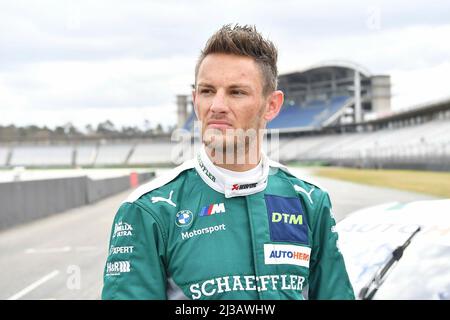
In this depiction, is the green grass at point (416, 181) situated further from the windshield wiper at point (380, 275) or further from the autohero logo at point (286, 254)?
the autohero logo at point (286, 254)

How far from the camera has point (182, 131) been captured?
239cm

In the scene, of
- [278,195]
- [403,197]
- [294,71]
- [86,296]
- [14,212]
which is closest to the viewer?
[278,195]

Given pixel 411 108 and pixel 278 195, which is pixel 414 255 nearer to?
pixel 278 195

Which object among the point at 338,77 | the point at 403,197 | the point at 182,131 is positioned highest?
the point at 338,77

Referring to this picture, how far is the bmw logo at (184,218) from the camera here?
1.81 m

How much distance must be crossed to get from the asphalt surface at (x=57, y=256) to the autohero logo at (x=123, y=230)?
299 centimetres

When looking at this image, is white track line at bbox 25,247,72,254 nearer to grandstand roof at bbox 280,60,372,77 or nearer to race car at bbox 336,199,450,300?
race car at bbox 336,199,450,300

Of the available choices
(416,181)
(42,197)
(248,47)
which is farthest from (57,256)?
(416,181)

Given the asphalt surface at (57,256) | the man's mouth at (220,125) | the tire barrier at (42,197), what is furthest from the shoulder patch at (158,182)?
the tire barrier at (42,197)

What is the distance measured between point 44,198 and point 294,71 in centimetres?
8237

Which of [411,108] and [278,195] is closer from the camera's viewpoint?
[278,195]

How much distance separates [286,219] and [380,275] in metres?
1.76

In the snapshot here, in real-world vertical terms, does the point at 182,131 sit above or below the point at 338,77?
below
